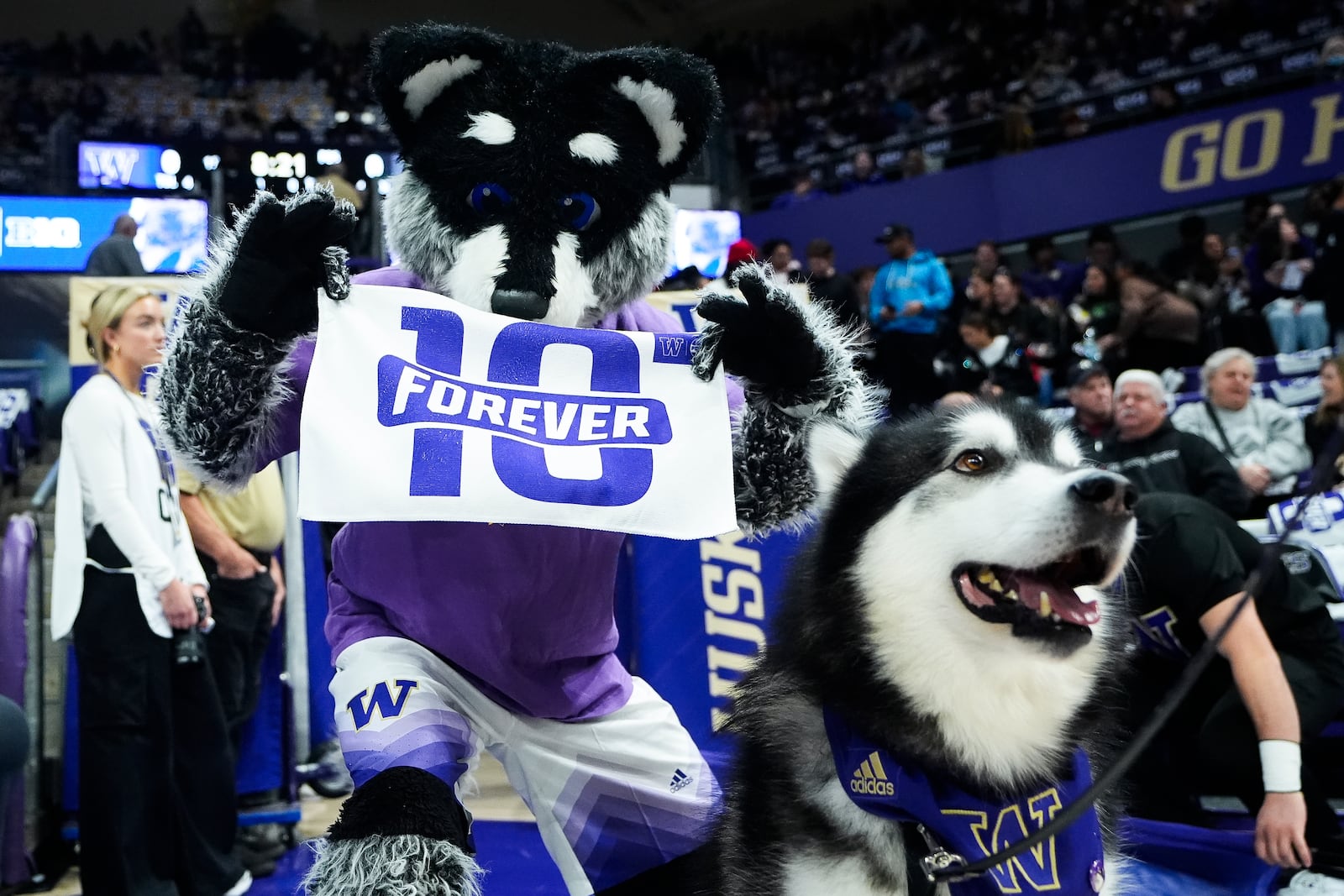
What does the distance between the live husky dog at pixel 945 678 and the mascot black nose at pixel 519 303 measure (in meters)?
0.62

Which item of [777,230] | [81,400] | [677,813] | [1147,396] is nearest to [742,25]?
[777,230]

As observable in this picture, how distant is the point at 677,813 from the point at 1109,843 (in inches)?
30.2

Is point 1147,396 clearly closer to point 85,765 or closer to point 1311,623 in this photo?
point 1311,623

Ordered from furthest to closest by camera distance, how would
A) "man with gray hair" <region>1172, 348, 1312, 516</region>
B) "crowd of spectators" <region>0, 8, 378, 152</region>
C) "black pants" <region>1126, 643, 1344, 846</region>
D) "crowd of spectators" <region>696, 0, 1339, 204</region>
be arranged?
1. "crowd of spectators" <region>0, 8, 378, 152</region>
2. "crowd of spectators" <region>696, 0, 1339, 204</region>
3. "man with gray hair" <region>1172, 348, 1312, 516</region>
4. "black pants" <region>1126, 643, 1344, 846</region>

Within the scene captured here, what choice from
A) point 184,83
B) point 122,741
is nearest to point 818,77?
point 184,83

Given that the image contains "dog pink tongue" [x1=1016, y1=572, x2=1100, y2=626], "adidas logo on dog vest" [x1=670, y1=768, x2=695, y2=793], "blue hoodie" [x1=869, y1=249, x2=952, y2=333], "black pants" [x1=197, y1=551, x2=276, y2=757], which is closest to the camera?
"dog pink tongue" [x1=1016, y1=572, x2=1100, y2=626]

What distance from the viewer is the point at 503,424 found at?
2.12 m

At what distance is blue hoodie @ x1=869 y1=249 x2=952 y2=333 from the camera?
905 cm

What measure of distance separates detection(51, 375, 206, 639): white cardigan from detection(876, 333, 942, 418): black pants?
5.38 metres

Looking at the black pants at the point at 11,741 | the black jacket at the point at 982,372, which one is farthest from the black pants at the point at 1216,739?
the black jacket at the point at 982,372

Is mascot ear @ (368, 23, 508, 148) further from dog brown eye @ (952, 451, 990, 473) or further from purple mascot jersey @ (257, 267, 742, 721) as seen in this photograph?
dog brown eye @ (952, 451, 990, 473)

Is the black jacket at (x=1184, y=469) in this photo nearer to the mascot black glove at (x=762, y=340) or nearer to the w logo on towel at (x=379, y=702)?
the mascot black glove at (x=762, y=340)

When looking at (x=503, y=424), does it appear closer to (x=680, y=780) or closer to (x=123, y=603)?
(x=680, y=780)

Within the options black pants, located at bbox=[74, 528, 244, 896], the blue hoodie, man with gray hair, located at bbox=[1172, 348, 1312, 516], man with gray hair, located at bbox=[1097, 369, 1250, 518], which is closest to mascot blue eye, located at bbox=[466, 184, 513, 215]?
black pants, located at bbox=[74, 528, 244, 896]
